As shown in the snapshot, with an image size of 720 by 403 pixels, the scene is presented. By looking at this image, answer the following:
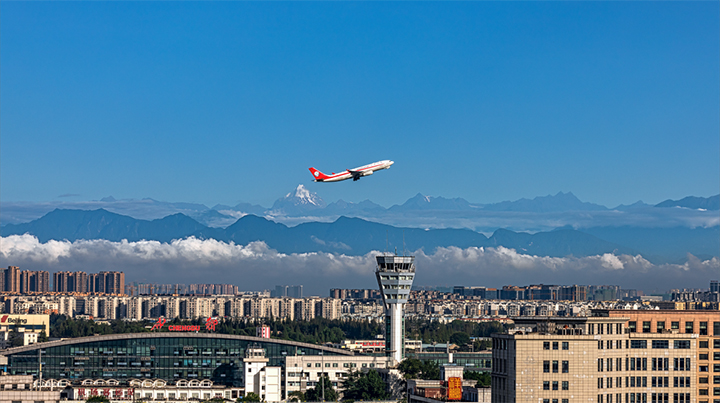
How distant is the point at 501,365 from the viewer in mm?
126500

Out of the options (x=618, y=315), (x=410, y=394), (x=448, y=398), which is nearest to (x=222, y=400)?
(x=410, y=394)

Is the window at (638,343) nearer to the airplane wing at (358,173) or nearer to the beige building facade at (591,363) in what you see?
the beige building facade at (591,363)

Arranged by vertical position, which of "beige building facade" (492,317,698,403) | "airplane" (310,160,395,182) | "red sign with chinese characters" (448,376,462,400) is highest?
"airplane" (310,160,395,182)

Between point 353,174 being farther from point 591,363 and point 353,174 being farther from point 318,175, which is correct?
point 591,363

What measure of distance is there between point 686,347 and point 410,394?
171 ft

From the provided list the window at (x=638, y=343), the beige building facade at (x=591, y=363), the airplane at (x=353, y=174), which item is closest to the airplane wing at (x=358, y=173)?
the airplane at (x=353, y=174)

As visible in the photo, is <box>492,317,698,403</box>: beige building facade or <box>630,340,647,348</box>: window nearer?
<box>492,317,698,403</box>: beige building facade

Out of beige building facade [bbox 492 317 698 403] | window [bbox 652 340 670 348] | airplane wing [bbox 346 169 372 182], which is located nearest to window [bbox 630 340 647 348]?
beige building facade [bbox 492 317 698 403]

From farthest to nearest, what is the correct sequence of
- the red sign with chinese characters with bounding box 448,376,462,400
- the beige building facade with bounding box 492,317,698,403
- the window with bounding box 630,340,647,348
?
the red sign with chinese characters with bounding box 448,376,462,400, the window with bounding box 630,340,647,348, the beige building facade with bounding box 492,317,698,403

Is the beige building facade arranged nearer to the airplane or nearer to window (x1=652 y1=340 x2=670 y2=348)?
window (x1=652 y1=340 x2=670 y2=348)

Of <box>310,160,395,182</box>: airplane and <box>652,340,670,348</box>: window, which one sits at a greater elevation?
<box>310,160,395,182</box>: airplane

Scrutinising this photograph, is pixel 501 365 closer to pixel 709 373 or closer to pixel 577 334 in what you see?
pixel 577 334

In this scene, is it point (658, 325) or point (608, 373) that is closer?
point (608, 373)

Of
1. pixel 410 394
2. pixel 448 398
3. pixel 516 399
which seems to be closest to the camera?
pixel 516 399
